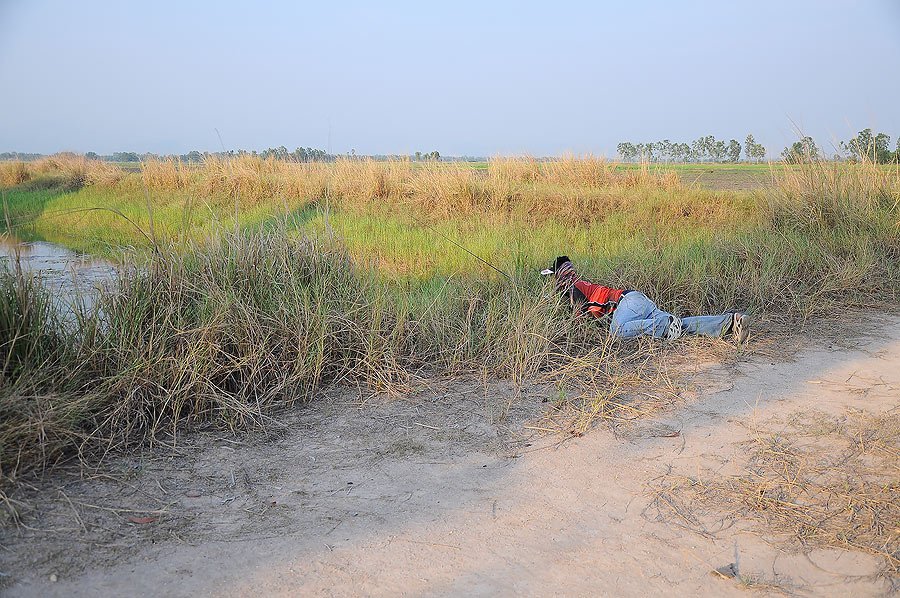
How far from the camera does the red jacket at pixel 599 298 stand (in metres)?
4.74

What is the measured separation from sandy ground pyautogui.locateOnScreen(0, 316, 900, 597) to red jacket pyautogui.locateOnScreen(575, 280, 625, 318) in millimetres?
1176

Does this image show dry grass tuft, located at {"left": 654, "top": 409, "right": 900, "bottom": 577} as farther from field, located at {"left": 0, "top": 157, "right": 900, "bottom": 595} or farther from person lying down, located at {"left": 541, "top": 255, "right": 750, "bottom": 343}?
person lying down, located at {"left": 541, "top": 255, "right": 750, "bottom": 343}

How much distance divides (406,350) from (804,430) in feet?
7.69

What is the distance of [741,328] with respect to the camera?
14.9ft

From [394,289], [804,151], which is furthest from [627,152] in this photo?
[394,289]

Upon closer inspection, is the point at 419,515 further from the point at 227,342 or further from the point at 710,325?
the point at 710,325

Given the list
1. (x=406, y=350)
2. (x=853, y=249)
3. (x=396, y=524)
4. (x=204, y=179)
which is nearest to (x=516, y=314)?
(x=406, y=350)

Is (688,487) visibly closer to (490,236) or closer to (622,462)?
(622,462)

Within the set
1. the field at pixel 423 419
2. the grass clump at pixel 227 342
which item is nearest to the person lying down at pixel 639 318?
the field at pixel 423 419

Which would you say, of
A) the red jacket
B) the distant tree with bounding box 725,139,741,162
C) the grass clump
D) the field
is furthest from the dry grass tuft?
the distant tree with bounding box 725,139,741,162

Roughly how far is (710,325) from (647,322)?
0.47 meters

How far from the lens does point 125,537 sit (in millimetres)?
2379

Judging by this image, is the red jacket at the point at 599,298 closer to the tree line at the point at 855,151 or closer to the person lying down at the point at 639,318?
the person lying down at the point at 639,318

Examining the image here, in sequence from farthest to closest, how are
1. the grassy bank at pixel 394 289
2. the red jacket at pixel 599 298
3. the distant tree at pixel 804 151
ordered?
the distant tree at pixel 804 151 < the red jacket at pixel 599 298 < the grassy bank at pixel 394 289
